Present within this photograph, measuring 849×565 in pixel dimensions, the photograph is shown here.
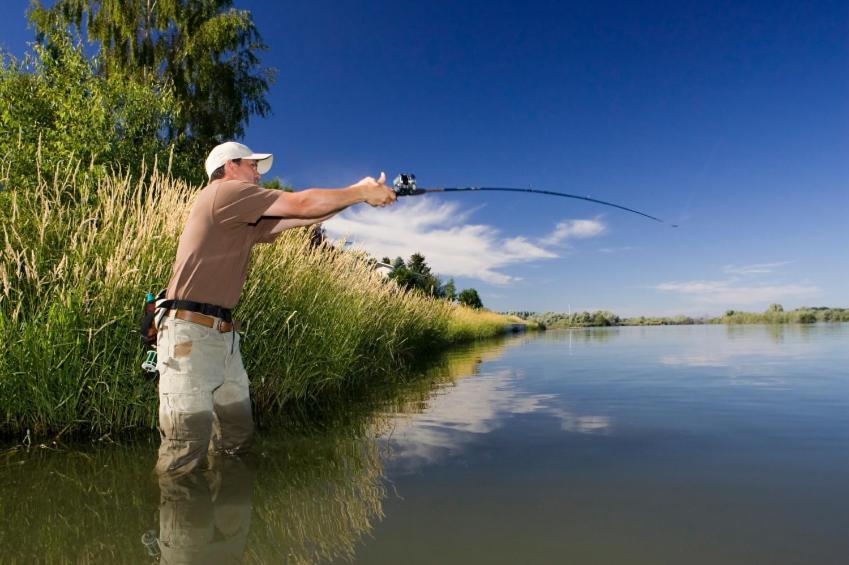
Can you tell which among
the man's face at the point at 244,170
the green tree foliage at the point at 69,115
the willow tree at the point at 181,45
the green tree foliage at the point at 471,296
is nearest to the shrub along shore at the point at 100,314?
the man's face at the point at 244,170

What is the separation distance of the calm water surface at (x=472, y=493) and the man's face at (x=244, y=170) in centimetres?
192

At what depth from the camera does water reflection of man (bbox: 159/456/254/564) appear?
88.6 inches

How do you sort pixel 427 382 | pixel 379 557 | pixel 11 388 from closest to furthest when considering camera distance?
pixel 379 557
pixel 11 388
pixel 427 382

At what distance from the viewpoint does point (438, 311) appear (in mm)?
16500

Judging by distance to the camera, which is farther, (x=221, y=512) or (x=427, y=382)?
(x=427, y=382)

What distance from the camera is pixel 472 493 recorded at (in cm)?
289

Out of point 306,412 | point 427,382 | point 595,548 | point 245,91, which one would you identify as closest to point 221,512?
point 595,548

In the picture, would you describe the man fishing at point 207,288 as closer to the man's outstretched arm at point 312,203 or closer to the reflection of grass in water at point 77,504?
the man's outstretched arm at point 312,203

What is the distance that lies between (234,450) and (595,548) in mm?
2452

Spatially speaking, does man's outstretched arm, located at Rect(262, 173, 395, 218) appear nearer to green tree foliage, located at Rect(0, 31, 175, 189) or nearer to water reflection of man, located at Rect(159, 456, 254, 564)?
water reflection of man, located at Rect(159, 456, 254, 564)

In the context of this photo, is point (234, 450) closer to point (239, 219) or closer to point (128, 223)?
point (239, 219)

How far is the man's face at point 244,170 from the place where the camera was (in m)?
3.48

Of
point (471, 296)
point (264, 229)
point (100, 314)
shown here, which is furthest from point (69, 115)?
point (471, 296)

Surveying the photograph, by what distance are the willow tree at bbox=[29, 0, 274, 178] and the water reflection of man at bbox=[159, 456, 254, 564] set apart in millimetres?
20198
